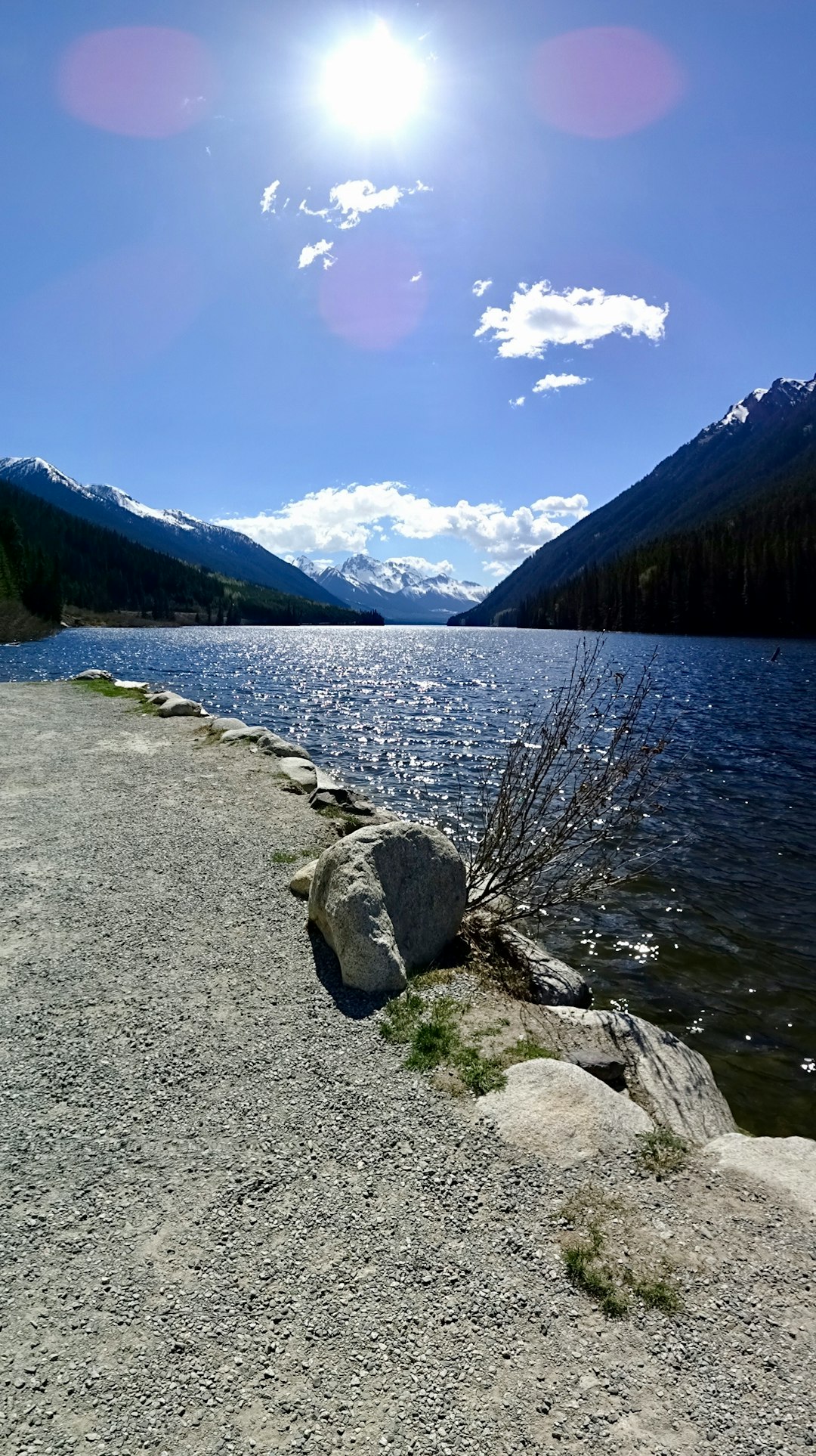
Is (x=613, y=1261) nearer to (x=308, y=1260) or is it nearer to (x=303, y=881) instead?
A: (x=308, y=1260)

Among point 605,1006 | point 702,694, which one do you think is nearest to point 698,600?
point 702,694

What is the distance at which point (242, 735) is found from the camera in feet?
72.8

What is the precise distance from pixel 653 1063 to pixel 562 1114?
2.38 meters

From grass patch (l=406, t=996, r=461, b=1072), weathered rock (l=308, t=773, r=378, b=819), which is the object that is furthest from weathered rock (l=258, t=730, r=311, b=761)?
grass patch (l=406, t=996, r=461, b=1072)

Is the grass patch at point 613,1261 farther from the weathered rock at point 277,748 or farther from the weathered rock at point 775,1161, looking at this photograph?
the weathered rock at point 277,748

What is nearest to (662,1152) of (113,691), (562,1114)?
(562,1114)

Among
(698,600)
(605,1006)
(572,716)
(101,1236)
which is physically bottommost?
(605,1006)

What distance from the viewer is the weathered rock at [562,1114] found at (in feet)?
17.5

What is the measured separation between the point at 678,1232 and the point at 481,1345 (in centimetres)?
168

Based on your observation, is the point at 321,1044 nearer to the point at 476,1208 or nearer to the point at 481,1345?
the point at 476,1208

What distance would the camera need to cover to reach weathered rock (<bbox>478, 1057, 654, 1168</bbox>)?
5324mm

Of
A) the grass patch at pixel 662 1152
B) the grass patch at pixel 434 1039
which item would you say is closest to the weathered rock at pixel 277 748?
the grass patch at pixel 434 1039

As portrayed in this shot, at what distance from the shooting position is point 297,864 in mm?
11414

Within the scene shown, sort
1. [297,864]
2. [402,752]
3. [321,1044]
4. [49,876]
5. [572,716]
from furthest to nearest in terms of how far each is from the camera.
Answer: [402,752], [297,864], [49,876], [572,716], [321,1044]
